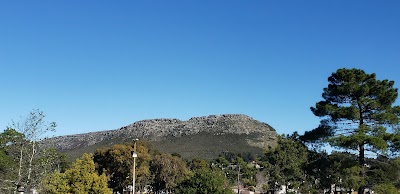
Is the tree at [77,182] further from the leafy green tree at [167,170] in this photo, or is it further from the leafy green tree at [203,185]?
the leafy green tree at [167,170]

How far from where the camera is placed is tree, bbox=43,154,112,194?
76.0 ft

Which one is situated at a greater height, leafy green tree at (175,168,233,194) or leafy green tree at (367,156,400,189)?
leafy green tree at (367,156,400,189)

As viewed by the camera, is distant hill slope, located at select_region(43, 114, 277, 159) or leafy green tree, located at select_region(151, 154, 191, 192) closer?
leafy green tree, located at select_region(151, 154, 191, 192)

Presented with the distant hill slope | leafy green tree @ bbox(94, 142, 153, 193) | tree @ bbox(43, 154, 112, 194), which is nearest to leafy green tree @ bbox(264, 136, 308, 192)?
leafy green tree @ bbox(94, 142, 153, 193)

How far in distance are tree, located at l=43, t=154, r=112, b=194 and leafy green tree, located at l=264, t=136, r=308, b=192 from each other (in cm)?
2615

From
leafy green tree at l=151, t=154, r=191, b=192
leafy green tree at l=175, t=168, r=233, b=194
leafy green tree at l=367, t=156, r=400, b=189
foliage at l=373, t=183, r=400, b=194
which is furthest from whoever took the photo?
leafy green tree at l=151, t=154, r=191, b=192

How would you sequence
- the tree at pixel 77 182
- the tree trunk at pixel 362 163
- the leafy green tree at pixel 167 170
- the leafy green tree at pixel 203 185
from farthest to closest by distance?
1. the leafy green tree at pixel 167 170
2. the tree trunk at pixel 362 163
3. the leafy green tree at pixel 203 185
4. the tree at pixel 77 182

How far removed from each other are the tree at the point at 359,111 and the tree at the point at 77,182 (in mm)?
16110

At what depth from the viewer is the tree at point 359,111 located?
3091cm

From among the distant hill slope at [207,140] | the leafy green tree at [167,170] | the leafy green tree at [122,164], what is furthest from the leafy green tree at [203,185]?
the distant hill slope at [207,140]

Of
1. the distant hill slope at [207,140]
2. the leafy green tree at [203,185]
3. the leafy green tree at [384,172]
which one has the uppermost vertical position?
the distant hill slope at [207,140]

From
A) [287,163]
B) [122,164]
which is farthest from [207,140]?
[287,163]

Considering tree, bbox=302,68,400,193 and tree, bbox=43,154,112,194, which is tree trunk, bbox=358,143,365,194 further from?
tree, bbox=43,154,112,194

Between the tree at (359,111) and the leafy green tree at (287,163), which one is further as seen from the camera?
the leafy green tree at (287,163)
